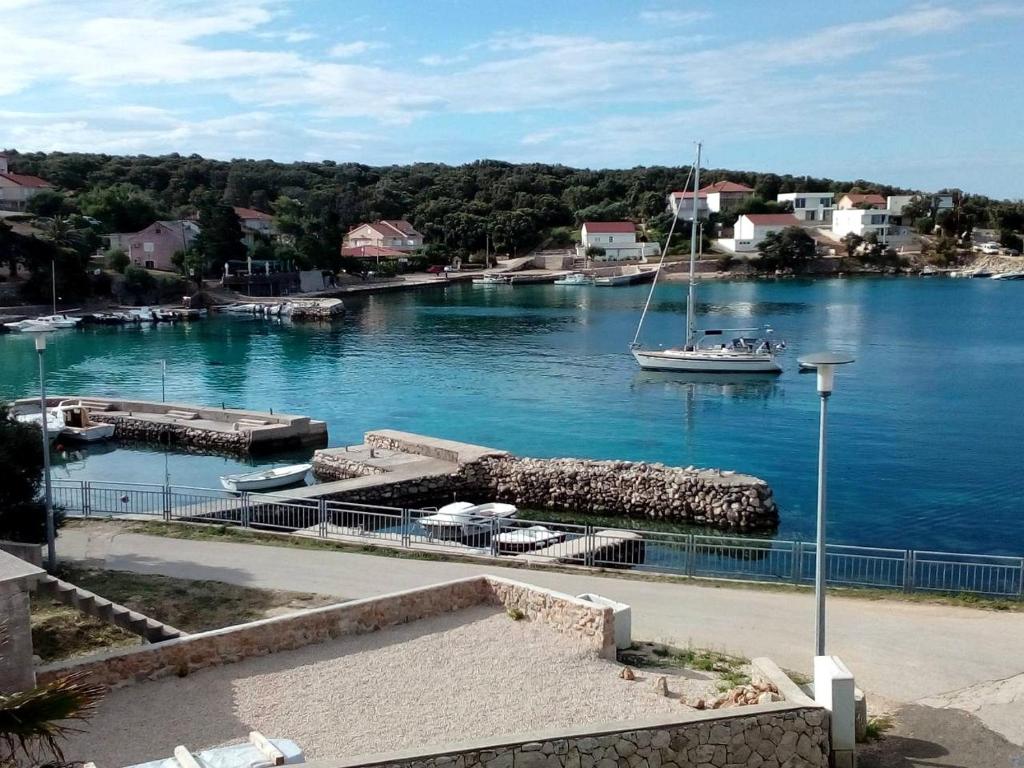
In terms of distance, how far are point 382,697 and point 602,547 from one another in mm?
11265

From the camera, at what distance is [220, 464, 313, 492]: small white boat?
33094mm

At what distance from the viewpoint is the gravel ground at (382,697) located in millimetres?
10609

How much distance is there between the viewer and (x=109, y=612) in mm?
14500

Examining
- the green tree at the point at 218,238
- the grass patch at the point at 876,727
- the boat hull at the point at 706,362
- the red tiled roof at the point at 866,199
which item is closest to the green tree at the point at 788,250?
the red tiled roof at the point at 866,199

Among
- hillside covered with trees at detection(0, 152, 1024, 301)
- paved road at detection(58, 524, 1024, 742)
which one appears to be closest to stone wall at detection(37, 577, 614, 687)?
paved road at detection(58, 524, 1024, 742)

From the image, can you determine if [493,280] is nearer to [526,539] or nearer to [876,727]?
[526,539]

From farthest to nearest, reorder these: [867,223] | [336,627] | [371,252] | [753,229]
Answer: [867,223] → [753,229] → [371,252] → [336,627]

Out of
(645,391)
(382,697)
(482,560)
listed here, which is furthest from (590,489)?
(645,391)

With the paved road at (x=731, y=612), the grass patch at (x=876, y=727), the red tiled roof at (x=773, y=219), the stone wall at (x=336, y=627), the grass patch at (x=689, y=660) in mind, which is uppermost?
the red tiled roof at (x=773, y=219)

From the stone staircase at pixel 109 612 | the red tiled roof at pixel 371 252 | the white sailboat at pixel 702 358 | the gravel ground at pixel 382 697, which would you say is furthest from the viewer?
the red tiled roof at pixel 371 252

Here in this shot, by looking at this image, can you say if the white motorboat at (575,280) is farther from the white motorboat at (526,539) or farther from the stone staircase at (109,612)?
the stone staircase at (109,612)

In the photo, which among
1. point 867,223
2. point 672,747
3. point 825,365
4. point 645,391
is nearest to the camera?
point 672,747

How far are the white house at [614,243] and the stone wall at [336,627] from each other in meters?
140

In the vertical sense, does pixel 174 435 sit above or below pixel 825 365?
below
